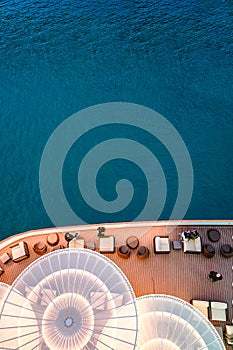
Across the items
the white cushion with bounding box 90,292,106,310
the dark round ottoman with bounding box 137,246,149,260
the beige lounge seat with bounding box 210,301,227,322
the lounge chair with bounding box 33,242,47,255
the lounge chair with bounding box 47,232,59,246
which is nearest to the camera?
the white cushion with bounding box 90,292,106,310

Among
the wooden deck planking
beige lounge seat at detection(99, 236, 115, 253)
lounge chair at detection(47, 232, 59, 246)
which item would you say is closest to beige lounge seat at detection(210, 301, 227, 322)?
the wooden deck planking

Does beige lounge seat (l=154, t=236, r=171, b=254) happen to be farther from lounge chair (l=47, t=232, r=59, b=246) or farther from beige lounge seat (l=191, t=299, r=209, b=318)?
lounge chair (l=47, t=232, r=59, b=246)

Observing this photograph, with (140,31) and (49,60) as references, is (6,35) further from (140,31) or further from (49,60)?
(140,31)

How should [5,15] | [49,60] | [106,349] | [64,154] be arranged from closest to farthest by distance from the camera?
[106,349] < [64,154] < [49,60] < [5,15]

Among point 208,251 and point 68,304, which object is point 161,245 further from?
point 68,304

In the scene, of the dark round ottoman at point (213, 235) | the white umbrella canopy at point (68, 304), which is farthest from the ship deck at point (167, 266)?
the white umbrella canopy at point (68, 304)

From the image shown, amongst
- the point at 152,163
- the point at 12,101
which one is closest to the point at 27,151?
the point at 12,101

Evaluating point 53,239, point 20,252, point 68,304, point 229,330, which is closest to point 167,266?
point 229,330
